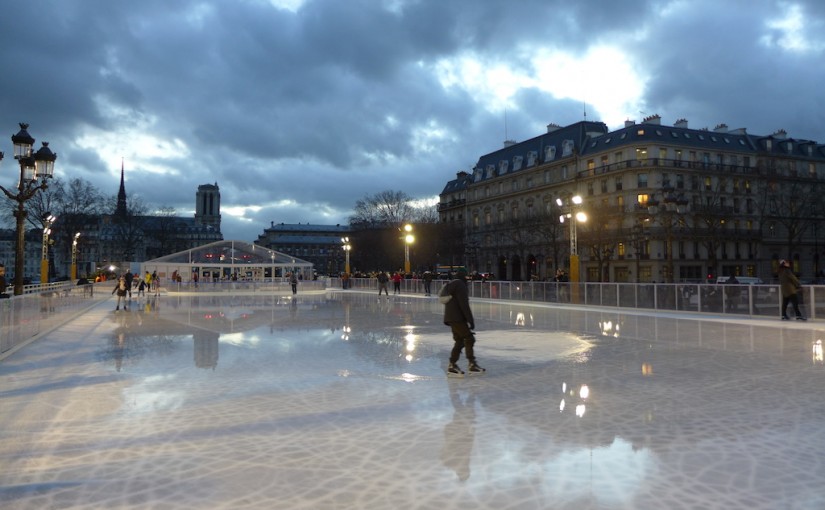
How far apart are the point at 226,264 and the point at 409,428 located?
150 feet

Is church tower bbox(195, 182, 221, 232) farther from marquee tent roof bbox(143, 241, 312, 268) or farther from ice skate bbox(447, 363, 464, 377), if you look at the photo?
ice skate bbox(447, 363, 464, 377)

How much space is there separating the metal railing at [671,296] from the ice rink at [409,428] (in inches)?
260

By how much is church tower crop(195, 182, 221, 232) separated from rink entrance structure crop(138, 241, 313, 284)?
13263cm

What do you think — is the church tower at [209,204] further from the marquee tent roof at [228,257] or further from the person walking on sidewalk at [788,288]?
the person walking on sidewalk at [788,288]

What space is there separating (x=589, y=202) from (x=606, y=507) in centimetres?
5991

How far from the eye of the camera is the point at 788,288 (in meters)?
15.6

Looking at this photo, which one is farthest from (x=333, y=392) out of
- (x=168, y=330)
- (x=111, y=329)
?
(x=111, y=329)

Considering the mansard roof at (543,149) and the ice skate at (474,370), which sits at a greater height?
Answer: the mansard roof at (543,149)

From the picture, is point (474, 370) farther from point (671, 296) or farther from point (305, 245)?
point (305, 245)

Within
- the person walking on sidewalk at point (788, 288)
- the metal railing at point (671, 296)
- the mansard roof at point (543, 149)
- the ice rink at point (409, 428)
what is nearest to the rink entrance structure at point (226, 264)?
the metal railing at point (671, 296)

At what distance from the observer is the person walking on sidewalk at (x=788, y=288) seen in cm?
1534

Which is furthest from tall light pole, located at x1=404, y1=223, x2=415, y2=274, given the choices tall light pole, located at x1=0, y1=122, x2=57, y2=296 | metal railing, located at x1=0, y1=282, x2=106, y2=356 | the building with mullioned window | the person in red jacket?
tall light pole, located at x1=0, y1=122, x2=57, y2=296

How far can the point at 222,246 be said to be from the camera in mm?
48750

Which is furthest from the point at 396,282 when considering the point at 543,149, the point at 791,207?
the point at 543,149
